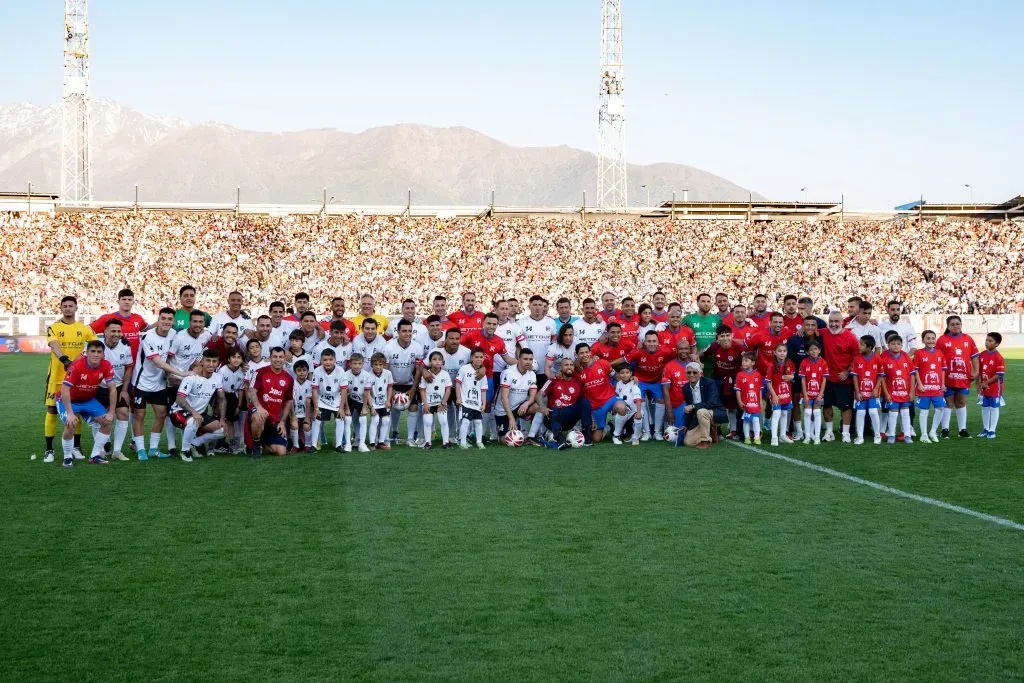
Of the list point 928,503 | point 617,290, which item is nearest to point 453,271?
point 617,290

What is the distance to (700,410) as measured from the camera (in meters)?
11.4

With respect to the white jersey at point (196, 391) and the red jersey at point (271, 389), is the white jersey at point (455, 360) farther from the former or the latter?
the white jersey at point (196, 391)

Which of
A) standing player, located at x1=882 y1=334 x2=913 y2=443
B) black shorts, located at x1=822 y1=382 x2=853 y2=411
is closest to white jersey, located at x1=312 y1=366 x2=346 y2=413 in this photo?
black shorts, located at x1=822 y1=382 x2=853 y2=411

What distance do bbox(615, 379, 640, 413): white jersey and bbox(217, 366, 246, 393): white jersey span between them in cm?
433

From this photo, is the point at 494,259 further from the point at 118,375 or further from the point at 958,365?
the point at 118,375

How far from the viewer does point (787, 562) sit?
611cm

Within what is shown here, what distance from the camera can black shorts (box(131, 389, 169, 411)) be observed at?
424 inches

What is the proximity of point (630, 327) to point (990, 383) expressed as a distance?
4.49m

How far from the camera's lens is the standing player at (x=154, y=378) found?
10.6 m

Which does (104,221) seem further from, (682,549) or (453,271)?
(682,549)

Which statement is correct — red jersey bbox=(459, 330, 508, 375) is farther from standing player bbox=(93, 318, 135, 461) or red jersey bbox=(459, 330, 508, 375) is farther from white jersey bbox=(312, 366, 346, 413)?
standing player bbox=(93, 318, 135, 461)

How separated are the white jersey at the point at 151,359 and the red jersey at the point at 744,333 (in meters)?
6.53

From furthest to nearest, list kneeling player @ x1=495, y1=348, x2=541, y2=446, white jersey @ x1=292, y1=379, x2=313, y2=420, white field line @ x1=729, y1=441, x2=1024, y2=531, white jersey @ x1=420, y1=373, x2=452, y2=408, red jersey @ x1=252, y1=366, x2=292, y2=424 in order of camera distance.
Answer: kneeling player @ x1=495, y1=348, x2=541, y2=446
white jersey @ x1=420, y1=373, x2=452, y2=408
white jersey @ x1=292, y1=379, x2=313, y2=420
red jersey @ x1=252, y1=366, x2=292, y2=424
white field line @ x1=729, y1=441, x2=1024, y2=531

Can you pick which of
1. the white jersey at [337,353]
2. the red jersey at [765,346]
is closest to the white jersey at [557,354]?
the red jersey at [765,346]
